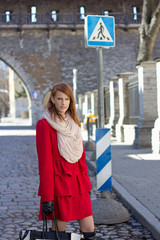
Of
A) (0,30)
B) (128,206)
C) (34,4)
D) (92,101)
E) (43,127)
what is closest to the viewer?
(43,127)

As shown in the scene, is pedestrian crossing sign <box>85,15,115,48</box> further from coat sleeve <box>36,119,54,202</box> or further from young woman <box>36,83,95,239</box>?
coat sleeve <box>36,119,54,202</box>

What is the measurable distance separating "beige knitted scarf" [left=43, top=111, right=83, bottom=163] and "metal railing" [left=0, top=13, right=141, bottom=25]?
34144 millimetres

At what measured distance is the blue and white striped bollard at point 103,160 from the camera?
4895mm

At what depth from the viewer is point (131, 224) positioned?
4.60 metres

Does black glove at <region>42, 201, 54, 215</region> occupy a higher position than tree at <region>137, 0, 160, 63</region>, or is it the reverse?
tree at <region>137, 0, 160, 63</region>

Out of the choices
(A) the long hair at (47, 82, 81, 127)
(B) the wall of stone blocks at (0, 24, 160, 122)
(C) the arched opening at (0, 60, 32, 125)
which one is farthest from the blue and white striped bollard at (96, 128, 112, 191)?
(C) the arched opening at (0, 60, 32, 125)

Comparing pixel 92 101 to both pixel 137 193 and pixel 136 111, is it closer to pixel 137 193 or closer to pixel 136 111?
pixel 136 111

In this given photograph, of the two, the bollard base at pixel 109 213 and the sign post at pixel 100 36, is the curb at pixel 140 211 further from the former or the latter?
the sign post at pixel 100 36

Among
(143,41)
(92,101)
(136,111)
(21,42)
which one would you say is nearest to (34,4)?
(21,42)

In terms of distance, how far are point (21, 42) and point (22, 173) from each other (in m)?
29.0

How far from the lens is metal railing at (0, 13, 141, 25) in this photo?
3647 centimetres

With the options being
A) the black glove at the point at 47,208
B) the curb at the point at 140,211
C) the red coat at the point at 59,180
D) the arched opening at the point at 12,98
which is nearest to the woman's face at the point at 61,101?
the red coat at the point at 59,180

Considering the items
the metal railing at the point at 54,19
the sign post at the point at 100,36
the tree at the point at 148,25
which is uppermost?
the metal railing at the point at 54,19

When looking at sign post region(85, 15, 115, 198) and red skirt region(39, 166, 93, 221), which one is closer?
red skirt region(39, 166, 93, 221)
